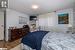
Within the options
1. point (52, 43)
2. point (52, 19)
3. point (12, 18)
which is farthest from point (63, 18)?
point (52, 43)

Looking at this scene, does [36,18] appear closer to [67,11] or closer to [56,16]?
[56,16]

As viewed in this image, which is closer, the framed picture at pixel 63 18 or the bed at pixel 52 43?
the bed at pixel 52 43

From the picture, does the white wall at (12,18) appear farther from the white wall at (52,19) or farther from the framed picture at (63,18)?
the framed picture at (63,18)

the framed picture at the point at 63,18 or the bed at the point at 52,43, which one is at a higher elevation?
the framed picture at the point at 63,18

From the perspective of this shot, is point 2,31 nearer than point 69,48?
No

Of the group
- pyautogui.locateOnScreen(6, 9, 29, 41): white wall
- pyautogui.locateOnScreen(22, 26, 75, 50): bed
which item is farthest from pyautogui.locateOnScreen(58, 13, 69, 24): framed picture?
pyautogui.locateOnScreen(22, 26, 75, 50): bed

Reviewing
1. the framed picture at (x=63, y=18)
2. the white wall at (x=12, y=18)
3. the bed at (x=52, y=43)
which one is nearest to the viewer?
the bed at (x=52, y=43)

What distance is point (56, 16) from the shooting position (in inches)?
271

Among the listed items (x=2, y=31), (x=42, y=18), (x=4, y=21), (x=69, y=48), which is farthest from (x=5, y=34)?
(x=69, y=48)

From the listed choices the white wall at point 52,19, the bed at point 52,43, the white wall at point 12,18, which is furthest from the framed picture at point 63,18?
the bed at point 52,43

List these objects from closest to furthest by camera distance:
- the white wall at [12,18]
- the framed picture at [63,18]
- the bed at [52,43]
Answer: the bed at [52,43] → the white wall at [12,18] → the framed picture at [63,18]

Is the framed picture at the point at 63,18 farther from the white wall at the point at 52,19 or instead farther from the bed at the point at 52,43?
the bed at the point at 52,43

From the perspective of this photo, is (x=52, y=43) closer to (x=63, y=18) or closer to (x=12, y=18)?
(x=63, y=18)

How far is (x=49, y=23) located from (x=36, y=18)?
2.04 metres
